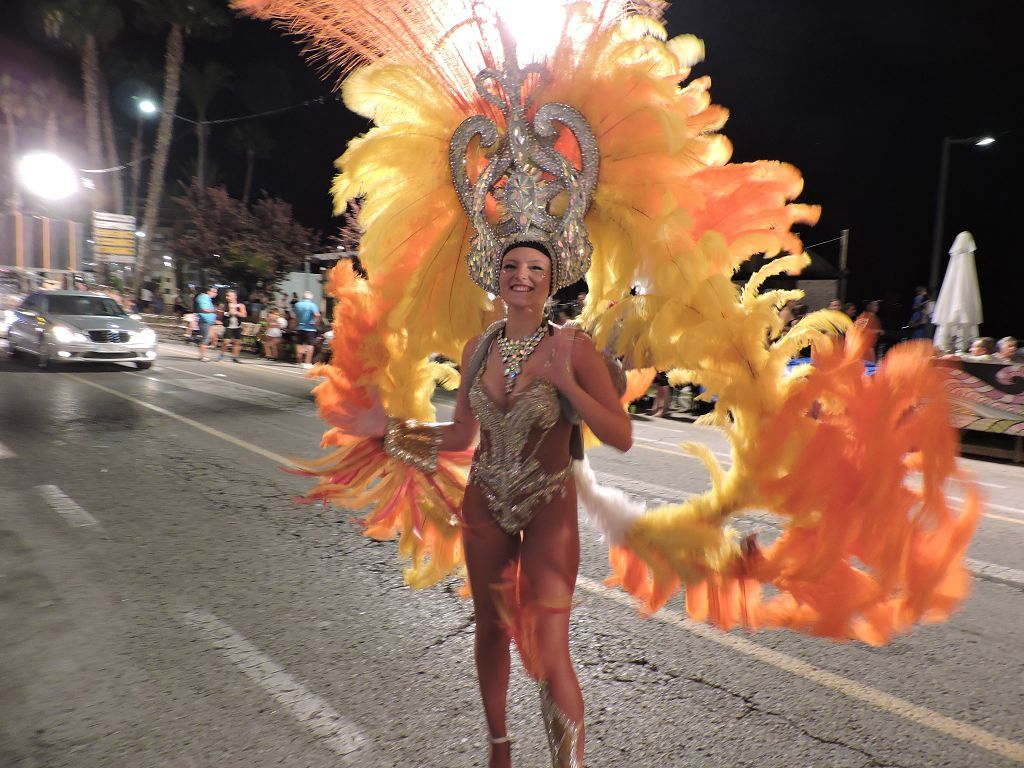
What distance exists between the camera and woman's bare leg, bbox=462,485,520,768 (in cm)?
234

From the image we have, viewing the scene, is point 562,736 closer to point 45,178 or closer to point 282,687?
point 282,687

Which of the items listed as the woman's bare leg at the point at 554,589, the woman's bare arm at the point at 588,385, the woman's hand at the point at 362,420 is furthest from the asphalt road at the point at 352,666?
the woman's bare arm at the point at 588,385

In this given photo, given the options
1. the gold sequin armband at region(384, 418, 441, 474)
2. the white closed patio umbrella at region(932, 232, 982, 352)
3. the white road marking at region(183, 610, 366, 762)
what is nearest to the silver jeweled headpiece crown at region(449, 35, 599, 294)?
the gold sequin armband at region(384, 418, 441, 474)

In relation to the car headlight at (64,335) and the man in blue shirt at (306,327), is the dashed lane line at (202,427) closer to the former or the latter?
the car headlight at (64,335)

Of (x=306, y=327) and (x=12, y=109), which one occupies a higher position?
(x=12, y=109)

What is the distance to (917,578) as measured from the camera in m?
2.11

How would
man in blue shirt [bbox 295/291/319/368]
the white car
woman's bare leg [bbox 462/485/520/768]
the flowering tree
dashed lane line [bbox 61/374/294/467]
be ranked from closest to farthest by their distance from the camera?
woman's bare leg [bbox 462/485/520/768] → dashed lane line [bbox 61/374/294/467] → the white car → man in blue shirt [bbox 295/291/319/368] → the flowering tree

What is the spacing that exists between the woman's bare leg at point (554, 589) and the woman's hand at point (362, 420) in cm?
82

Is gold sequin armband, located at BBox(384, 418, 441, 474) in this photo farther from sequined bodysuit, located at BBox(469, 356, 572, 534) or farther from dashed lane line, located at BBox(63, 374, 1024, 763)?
dashed lane line, located at BBox(63, 374, 1024, 763)

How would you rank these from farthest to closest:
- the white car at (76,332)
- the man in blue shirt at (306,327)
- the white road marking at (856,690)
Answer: the man in blue shirt at (306,327), the white car at (76,332), the white road marking at (856,690)

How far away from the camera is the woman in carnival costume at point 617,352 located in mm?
2107

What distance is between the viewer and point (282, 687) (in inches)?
124

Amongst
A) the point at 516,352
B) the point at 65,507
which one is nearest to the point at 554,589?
the point at 516,352

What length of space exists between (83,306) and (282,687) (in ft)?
51.2
